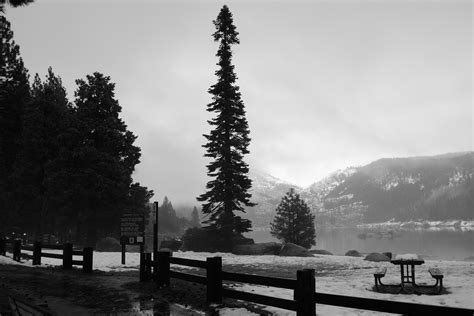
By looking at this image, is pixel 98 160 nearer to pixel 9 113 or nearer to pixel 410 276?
pixel 9 113

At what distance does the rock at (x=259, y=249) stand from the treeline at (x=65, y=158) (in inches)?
492

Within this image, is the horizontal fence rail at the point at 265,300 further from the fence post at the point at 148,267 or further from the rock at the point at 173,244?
the rock at the point at 173,244

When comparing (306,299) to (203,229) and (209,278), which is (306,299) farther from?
(203,229)

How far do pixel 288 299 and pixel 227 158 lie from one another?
2309 cm

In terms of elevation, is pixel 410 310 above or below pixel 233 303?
above

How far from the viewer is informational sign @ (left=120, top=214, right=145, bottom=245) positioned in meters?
20.7

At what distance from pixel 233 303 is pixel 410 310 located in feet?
16.8

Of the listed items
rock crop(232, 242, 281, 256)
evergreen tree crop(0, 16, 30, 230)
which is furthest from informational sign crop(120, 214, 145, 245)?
evergreen tree crop(0, 16, 30, 230)

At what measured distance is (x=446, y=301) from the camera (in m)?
10.1

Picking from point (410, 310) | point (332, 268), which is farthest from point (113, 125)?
point (410, 310)

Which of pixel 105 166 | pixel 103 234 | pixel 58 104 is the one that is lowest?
pixel 103 234

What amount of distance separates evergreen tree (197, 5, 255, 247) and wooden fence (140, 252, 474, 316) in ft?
59.0

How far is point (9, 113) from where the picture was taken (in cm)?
4291

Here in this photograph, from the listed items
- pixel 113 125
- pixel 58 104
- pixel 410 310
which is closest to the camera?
pixel 410 310
